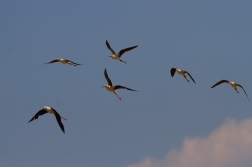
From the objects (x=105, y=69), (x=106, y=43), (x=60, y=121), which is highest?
(x=106, y=43)

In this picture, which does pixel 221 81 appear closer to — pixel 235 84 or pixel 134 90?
pixel 235 84

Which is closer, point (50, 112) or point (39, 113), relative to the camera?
point (50, 112)

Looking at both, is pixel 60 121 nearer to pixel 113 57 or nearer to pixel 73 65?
pixel 73 65

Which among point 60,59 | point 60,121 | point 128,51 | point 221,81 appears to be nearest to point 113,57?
point 128,51

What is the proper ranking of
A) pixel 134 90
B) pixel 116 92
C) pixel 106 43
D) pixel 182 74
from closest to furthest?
pixel 134 90 < pixel 116 92 < pixel 182 74 < pixel 106 43

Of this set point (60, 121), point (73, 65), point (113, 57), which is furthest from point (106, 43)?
point (60, 121)

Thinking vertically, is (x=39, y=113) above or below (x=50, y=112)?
above

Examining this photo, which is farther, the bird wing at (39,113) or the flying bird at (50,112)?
the bird wing at (39,113)

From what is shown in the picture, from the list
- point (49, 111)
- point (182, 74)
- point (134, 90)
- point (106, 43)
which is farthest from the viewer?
point (106, 43)

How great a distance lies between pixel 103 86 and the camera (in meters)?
37.8

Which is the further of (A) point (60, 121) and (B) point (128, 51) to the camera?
(B) point (128, 51)

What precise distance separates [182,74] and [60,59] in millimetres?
8766

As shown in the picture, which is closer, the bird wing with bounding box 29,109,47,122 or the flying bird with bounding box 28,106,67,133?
the flying bird with bounding box 28,106,67,133

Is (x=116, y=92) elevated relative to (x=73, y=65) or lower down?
lower down
